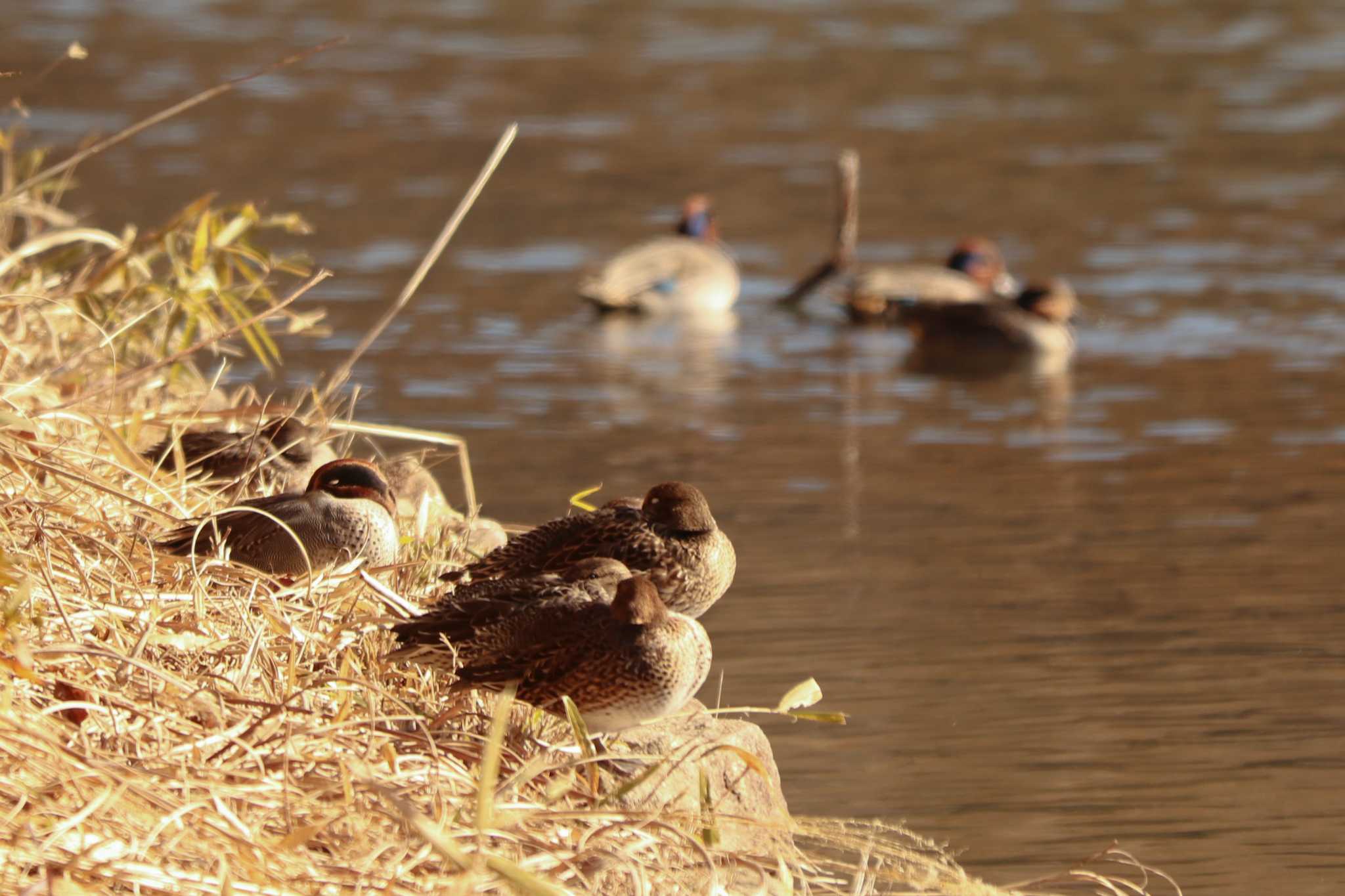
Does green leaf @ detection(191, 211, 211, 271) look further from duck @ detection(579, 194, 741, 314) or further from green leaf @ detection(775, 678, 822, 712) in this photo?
duck @ detection(579, 194, 741, 314)

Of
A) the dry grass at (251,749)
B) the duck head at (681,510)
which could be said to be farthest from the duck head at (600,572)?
the dry grass at (251,749)

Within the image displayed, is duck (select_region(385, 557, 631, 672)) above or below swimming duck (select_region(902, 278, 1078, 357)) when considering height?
above

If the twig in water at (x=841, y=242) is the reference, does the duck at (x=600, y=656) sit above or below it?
above

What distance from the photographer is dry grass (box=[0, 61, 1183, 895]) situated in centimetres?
370

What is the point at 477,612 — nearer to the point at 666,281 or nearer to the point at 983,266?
the point at 666,281

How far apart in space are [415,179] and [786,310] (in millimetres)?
4188

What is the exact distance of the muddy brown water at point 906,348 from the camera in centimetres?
580

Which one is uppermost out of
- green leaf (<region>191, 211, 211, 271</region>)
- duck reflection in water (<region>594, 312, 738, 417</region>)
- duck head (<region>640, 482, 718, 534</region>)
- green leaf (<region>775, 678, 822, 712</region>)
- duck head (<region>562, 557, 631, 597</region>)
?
green leaf (<region>191, 211, 211, 271</region>)

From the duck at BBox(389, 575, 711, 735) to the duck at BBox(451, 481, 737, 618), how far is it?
18.5 inches

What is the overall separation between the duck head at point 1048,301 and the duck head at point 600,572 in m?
7.85

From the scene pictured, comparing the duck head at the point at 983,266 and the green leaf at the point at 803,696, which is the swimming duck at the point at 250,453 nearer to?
the green leaf at the point at 803,696

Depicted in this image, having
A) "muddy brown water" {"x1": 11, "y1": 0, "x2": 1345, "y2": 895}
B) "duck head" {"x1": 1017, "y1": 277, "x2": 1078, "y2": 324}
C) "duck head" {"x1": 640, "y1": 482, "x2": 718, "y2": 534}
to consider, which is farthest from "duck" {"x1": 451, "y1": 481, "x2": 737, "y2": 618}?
"duck head" {"x1": 1017, "y1": 277, "x2": 1078, "y2": 324}

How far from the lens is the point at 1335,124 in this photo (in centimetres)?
1902

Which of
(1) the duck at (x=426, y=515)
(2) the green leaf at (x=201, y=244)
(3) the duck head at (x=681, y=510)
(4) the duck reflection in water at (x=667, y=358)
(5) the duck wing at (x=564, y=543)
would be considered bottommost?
(4) the duck reflection in water at (x=667, y=358)
